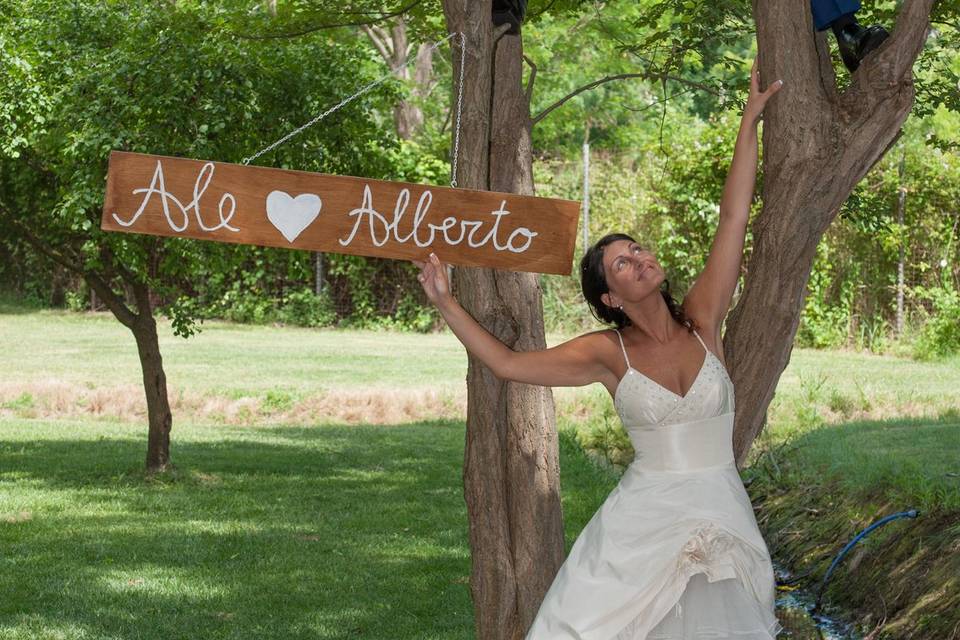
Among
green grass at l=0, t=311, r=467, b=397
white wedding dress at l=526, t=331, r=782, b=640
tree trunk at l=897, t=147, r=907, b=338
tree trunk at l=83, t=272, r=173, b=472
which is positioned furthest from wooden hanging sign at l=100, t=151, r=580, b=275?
tree trunk at l=897, t=147, r=907, b=338

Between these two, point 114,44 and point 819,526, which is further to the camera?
point 114,44

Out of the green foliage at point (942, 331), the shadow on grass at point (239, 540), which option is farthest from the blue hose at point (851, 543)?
the green foliage at point (942, 331)

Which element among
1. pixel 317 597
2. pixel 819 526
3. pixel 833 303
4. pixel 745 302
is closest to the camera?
pixel 745 302

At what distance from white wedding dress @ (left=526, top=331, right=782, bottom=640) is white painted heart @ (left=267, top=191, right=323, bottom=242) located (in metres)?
0.87

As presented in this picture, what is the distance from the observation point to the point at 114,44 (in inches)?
353

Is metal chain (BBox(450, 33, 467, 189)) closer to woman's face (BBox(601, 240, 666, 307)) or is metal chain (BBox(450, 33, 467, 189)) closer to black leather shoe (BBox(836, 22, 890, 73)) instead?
woman's face (BBox(601, 240, 666, 307))

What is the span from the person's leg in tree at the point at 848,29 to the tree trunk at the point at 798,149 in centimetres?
5

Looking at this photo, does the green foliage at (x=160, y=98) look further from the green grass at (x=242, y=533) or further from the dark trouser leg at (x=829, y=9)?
the dark trouser leg at (x=829, y=9)

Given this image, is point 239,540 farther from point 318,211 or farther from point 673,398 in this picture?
point 673,398

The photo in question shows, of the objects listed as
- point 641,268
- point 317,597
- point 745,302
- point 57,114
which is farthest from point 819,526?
point 57,114

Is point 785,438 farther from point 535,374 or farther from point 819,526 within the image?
point 535,374

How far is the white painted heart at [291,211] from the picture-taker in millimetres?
3207

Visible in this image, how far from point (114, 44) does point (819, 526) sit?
18.2 feet

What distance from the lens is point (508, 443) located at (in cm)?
407
